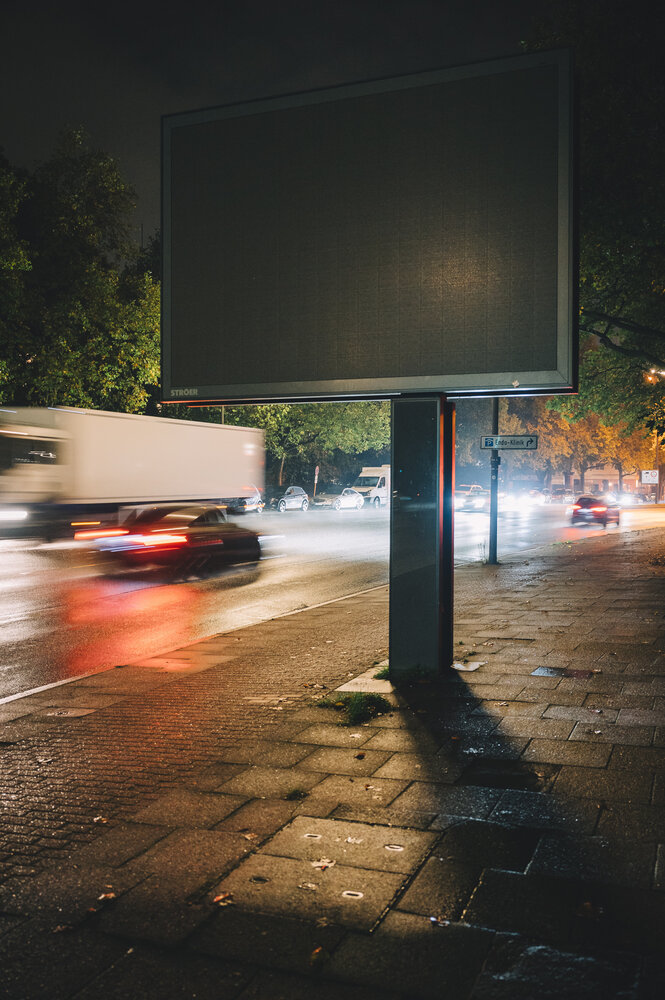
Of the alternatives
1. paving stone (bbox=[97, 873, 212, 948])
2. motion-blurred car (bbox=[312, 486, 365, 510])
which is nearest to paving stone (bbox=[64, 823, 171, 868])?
paving stone (bbox=[97, 873, 212, 948])

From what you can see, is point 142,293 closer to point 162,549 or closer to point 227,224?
point 162,549

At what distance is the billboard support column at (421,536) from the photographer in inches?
292

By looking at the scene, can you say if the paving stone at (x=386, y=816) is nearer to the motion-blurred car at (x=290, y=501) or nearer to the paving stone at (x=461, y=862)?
the paving stone at (x=461, y=862)

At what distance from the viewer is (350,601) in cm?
1394

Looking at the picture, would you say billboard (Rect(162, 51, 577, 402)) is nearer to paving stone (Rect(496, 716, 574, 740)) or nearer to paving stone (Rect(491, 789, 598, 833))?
paving stone (Rect(496, 716, 574, 740))

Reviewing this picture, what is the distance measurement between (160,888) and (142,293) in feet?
92.2

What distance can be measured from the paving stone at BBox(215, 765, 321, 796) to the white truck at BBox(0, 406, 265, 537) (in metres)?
17.2

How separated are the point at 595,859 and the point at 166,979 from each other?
197cm

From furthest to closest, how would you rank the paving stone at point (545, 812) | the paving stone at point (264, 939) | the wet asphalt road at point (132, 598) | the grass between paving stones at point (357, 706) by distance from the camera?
1. the wet asphalt road at point (132, 598)
2. the grass between paving stones at point (357, 706)
3. the paving stone at point (545, 812)
4. the paving stone at point (264, 939)

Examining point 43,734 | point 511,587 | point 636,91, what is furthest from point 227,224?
point 636,91

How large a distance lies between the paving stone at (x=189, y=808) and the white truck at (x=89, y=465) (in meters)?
17.3

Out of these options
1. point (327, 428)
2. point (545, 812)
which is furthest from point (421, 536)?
point (327, 428)

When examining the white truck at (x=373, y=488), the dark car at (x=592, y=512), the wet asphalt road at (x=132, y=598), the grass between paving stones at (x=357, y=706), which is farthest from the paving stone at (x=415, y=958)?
the white truck at (x=373, y=488)

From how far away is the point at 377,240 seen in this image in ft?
22.4
